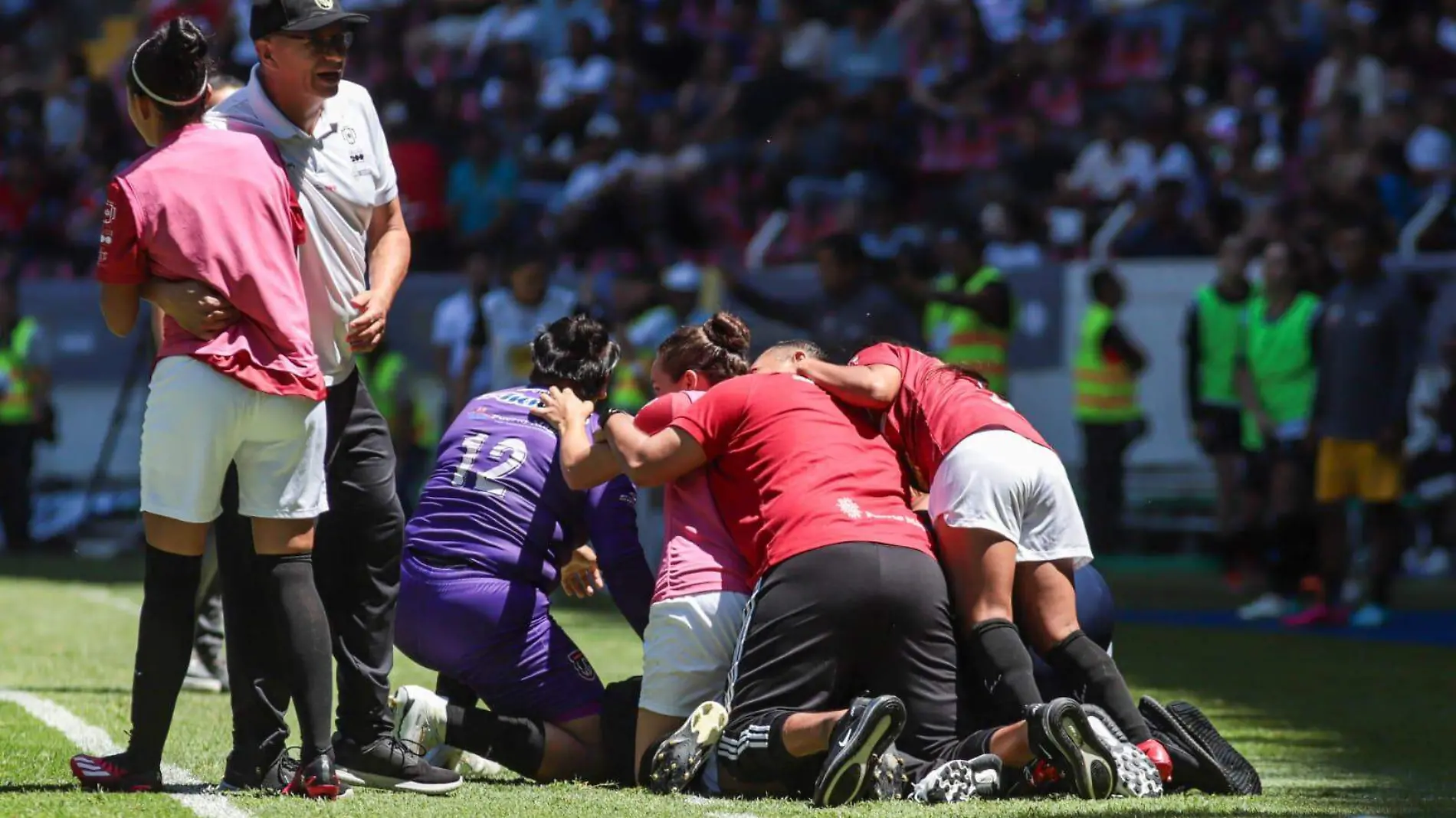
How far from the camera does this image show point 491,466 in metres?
6.08

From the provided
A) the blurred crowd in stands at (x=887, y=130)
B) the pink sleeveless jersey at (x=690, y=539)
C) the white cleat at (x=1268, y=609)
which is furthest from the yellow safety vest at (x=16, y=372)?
the pink sleeveless jersey at (x=690, y=539)

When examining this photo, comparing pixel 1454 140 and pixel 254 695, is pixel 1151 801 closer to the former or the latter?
pixel 254 695

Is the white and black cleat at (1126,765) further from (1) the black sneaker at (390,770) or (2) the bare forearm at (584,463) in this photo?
(1) the black sneaker at (390,770)

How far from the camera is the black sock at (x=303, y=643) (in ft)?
16.3

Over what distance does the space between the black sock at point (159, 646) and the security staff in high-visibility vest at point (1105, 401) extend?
9194mm

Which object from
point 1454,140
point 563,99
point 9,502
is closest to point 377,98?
point 563,99

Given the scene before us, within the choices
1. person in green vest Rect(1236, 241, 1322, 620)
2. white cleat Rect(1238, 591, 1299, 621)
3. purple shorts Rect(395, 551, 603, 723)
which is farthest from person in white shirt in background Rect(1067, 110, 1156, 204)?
purple shorts Rect(395, 551, 603, 723)

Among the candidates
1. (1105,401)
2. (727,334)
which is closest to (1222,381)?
(1105,401)

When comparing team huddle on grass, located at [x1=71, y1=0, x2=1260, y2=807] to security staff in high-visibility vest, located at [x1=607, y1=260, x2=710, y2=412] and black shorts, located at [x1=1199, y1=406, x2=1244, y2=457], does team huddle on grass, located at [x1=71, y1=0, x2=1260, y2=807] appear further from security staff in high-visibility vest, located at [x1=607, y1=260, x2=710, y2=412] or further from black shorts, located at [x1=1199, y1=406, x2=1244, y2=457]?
security staff in high-visibility vest, located at [x1=607, y1=260, x2=710, y2=412]

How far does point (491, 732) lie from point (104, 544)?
10749 mm

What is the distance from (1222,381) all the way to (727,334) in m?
7.42

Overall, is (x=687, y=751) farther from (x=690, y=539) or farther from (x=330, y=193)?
(x=330, y=193)

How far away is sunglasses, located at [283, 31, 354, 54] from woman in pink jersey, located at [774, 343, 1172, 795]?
1.73 metres

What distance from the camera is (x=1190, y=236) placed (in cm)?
1434
